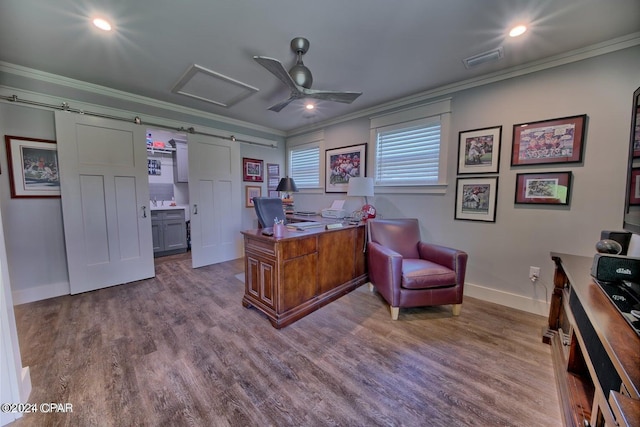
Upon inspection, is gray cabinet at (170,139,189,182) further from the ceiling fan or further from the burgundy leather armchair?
the burgundy leather armchair

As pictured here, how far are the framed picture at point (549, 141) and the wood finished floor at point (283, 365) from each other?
5.12 ft

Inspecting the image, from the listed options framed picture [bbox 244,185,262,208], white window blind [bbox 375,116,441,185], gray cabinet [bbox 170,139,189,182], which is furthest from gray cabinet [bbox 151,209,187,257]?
white window blind [bbox 375,116,441,185]

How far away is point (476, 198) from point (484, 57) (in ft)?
4.58

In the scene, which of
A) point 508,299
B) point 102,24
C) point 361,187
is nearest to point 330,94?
point 361,187

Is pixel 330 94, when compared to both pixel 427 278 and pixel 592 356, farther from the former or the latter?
pixel 592 356

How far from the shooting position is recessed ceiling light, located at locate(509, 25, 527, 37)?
71.0 inches

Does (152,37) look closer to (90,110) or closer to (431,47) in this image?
(90,110)

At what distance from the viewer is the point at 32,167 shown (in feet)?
8.42

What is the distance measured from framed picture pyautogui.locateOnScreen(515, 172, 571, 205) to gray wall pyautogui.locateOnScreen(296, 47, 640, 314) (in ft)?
0.17

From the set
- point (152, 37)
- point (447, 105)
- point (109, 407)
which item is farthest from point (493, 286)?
point (152, 37)

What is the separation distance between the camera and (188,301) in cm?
263

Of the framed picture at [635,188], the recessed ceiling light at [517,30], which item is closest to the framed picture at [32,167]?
the recessed ceiling light at [517,30]

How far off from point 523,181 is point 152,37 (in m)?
3.68

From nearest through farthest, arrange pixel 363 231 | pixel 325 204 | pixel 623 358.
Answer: pixel 623 358
pixel 363 231
pixel 325 204
